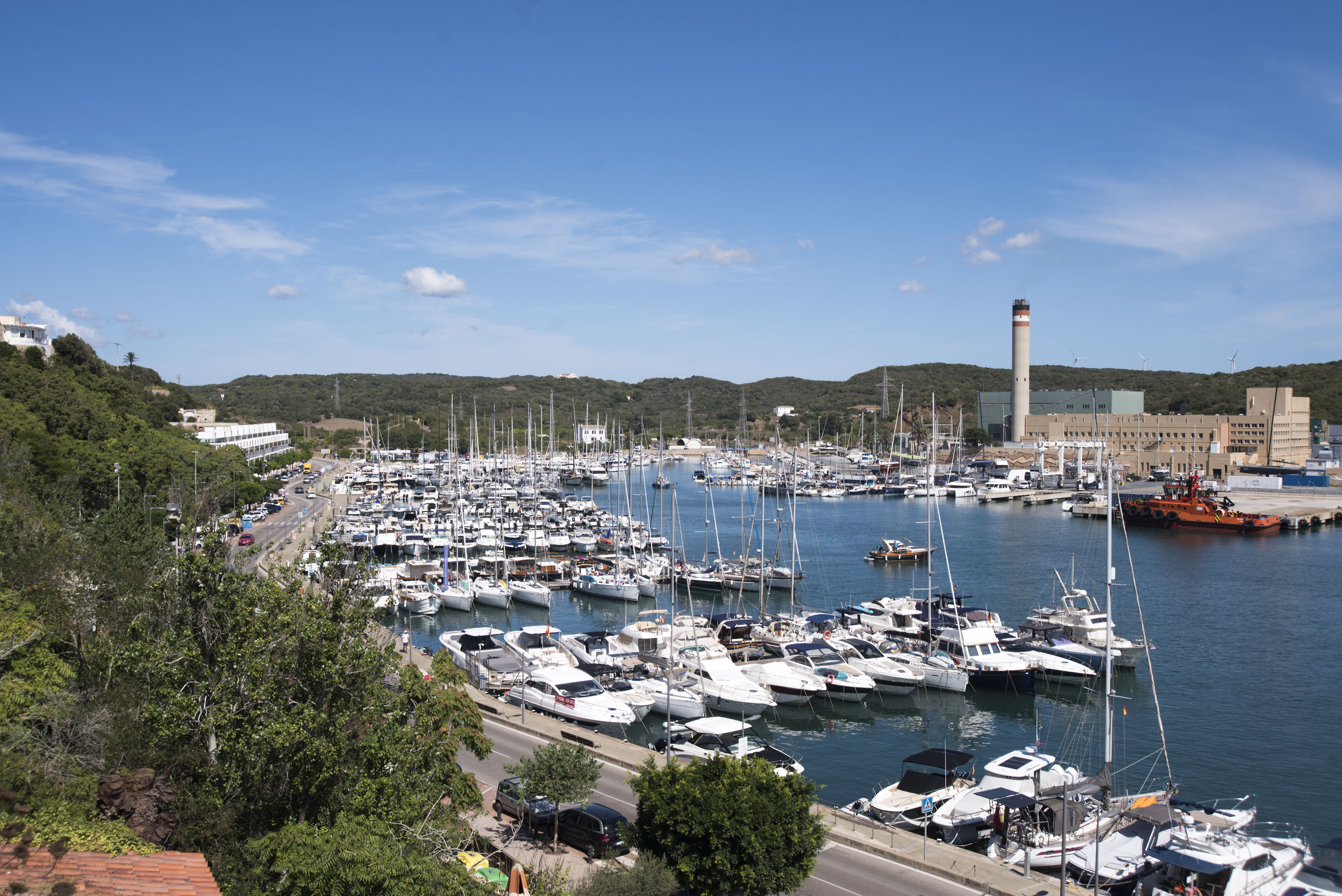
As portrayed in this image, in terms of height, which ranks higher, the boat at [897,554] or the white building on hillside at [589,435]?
the white building on hillside at [589,435]

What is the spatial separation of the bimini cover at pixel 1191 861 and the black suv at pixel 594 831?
386 inches

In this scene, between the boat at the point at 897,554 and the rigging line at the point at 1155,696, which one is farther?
the boat at the point at 897,554

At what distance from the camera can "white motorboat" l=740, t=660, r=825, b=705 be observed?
29.4 meters

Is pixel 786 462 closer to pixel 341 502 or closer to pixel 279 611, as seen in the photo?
pixel 341 502

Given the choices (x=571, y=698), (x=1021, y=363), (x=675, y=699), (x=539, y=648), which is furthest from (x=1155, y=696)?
(x=1021, y=363)

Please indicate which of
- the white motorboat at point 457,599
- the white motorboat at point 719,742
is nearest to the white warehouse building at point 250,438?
the white motorboat at point 457,599

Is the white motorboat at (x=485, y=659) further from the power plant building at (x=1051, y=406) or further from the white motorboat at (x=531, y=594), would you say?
the power plant building at (x=1051, y=406)

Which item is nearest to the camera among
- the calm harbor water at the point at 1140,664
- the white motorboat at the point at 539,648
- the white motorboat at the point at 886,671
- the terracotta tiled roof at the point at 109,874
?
the terracotta tiled roof at the point at 109,874

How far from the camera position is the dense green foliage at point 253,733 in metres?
11.5

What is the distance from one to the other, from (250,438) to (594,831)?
320ft

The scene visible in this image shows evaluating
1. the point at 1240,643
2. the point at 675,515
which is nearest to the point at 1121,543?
the point at 1240,643

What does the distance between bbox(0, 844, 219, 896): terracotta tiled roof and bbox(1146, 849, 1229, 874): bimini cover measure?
15.7 meters

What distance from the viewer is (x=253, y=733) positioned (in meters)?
12.1

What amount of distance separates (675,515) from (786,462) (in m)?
90.4
